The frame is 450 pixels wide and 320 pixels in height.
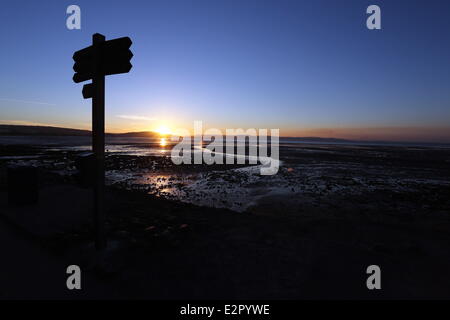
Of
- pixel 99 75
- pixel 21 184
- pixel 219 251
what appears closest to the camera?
pixel 99 75

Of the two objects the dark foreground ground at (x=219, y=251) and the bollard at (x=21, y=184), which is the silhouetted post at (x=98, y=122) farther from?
the bollard at (x=21, y=184)

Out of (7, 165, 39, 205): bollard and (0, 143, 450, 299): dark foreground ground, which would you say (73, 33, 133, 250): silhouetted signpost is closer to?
(0, 143, 450, 299): dark foreground ground

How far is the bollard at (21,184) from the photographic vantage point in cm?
707

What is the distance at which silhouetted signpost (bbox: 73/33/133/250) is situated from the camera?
4.12 m

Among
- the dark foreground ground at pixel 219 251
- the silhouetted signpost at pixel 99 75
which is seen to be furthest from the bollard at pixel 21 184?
the silhouetted signpost at pixel 99 75

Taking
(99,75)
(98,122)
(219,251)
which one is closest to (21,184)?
(98,122)

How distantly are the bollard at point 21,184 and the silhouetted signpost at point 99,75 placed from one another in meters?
4.53

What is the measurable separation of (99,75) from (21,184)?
18.0 feet

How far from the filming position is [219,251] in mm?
4945

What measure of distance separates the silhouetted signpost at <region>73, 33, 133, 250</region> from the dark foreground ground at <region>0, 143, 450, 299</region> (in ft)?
3.36

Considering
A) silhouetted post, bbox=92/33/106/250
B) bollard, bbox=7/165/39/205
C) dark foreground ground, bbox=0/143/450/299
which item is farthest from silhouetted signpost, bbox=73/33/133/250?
bollard, bbox=7/165/39/205

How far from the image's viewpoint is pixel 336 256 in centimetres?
482

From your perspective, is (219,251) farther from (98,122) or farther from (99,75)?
(99,75)
